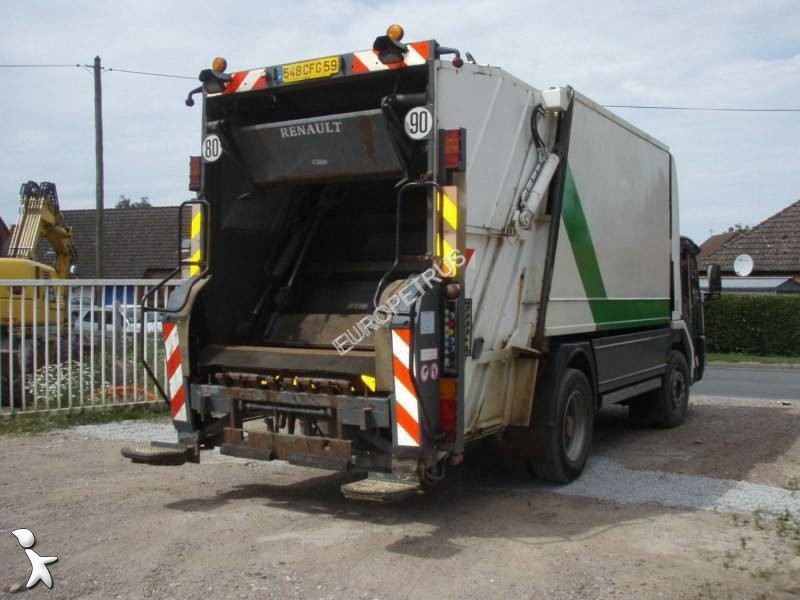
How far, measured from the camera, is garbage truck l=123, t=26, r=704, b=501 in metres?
5.38

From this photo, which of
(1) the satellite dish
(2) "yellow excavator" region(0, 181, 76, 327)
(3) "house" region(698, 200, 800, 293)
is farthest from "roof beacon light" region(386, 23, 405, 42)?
(3) "house" region(698, 200, 800, 293)

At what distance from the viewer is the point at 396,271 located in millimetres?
6523

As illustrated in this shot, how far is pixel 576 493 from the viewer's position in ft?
21.6

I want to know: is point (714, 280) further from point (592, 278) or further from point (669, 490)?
point (669, 490)

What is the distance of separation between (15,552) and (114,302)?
5163mm

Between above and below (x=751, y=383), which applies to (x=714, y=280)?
above

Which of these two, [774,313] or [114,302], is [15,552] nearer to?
[114,302]

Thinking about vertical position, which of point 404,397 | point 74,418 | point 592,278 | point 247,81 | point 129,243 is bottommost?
point 74,418

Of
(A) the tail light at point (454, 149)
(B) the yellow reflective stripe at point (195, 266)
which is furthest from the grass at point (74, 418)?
(A) the tail light at point (454, 149)

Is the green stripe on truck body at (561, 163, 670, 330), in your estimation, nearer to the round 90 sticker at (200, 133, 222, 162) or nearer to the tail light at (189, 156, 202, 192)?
the round 90 sticker at (200, 133, 222, 162)

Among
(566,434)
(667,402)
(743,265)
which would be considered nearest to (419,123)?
(566,434)

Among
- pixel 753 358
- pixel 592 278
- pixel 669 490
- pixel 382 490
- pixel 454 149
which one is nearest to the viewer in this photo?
pixel 382 490

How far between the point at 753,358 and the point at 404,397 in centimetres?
1916

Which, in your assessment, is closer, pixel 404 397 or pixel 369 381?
pixel 404 397
